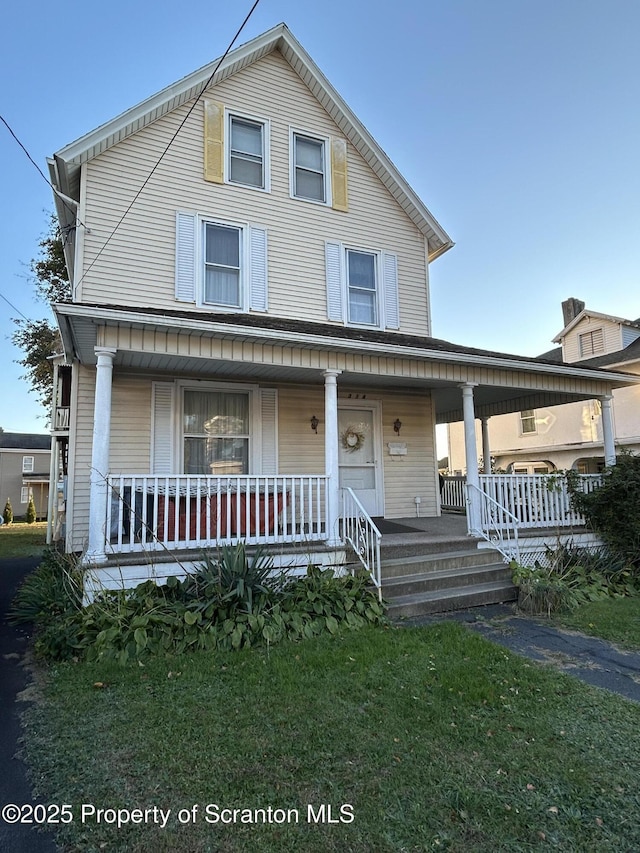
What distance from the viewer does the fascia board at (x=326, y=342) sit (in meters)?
5.57

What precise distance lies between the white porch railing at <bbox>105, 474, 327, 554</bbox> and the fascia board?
182 centimetres

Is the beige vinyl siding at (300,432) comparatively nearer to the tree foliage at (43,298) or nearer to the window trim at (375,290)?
the window trim at (375,290)

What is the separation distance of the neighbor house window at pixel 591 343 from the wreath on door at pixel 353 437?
1534cm

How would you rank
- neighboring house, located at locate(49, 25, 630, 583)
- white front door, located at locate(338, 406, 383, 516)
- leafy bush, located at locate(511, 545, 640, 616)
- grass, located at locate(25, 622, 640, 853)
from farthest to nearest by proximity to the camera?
white front door, located at locate(338, 406, 383, 516) < neighboring house, located at locate(49, 25, 630, 583) < leafy bush, located at locate(511, 545, 640, 616) < grass, located at locate(25, 622, 640, 853)

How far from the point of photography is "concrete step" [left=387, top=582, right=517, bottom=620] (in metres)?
5.83

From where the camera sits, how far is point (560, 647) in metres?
4.97

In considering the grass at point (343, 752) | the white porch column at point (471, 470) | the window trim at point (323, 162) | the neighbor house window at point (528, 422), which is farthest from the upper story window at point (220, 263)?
the neighbor house window at point (528, 422)

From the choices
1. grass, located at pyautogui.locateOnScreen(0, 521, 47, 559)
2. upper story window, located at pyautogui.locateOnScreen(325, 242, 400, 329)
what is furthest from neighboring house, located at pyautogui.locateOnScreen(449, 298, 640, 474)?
grass, located at pyautogui.locateOnScreen(0, 521, 47, 559)

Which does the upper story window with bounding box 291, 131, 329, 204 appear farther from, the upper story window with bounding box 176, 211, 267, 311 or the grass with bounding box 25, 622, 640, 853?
the grass with bounding box 25, 622, 640, 853

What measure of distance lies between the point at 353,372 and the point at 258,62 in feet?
22.7

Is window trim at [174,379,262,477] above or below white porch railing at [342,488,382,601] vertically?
above

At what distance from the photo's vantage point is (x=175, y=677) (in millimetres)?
4152

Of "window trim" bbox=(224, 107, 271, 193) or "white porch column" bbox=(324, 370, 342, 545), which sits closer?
"white porch column" bbox=(324, 370, 342, 545)

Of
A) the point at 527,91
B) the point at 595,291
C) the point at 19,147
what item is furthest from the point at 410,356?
the point at 595,291
